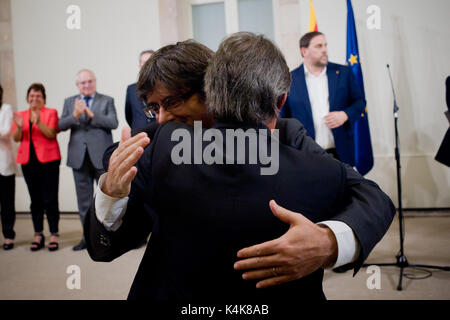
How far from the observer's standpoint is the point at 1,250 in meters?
4.93

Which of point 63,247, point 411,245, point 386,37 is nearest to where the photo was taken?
point 411,245

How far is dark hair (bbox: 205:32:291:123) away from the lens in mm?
1059

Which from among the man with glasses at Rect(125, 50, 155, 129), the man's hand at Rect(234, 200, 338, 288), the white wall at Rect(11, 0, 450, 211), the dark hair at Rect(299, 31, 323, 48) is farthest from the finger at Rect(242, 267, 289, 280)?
the white wall at Rect(11, 0, 450, 211)

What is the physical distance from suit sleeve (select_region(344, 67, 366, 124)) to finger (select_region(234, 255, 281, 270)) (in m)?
2.97

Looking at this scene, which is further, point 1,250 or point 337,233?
point 1,250

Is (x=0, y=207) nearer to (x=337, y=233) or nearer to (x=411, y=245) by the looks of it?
(x=411, y=245)

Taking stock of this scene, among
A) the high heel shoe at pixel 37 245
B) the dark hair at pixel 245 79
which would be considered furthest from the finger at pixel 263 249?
the high heel shoe at pixel 37 245

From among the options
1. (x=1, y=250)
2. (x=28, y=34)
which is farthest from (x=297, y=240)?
(x=28, y=34)

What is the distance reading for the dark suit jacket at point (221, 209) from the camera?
1.04m

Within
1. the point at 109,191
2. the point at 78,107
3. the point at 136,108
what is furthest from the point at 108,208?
the point at 78,107

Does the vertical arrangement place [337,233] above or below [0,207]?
above

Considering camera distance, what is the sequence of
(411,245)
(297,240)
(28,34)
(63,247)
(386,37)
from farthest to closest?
(28,34) → (386,37) → (63,247) → (411,245) → (297,240)

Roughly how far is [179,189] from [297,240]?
0.31m

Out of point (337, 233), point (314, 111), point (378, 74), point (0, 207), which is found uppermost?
point (378, 74)
